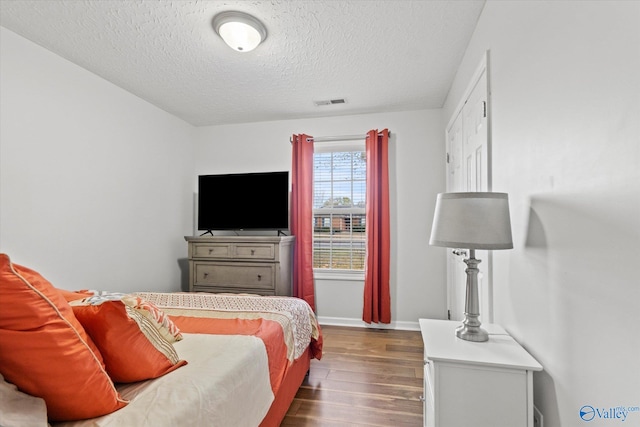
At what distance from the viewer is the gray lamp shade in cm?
118

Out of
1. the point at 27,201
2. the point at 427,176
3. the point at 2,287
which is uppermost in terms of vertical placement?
the point at 427,176

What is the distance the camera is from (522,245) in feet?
4.34

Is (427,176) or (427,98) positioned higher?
(427,98)

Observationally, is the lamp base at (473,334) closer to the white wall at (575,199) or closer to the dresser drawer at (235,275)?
the white wall at (575,199)

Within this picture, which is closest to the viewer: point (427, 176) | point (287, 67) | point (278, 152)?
point (287, 67)

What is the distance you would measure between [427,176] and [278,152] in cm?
189

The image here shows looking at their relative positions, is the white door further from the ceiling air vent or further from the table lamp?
the ceiling air vent

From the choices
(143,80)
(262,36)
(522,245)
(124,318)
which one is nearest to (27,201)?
(143,80)

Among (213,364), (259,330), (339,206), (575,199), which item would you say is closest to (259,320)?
(259,330)

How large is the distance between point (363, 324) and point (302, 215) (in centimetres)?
150

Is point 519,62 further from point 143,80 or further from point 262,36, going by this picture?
point 143,80

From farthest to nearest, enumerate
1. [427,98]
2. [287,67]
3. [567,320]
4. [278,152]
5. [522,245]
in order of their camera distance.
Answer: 1. [278,152]
2. [427,98]
3. [287,67]
4. [522,245]
5. [567,320]

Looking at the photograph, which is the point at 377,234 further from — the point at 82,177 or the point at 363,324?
the point at 82,177

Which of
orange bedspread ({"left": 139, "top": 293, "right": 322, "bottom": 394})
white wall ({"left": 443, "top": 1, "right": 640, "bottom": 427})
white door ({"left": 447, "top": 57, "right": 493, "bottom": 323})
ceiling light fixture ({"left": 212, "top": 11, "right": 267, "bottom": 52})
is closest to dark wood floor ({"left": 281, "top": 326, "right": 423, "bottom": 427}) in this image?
orange bedspread ({"left": 139, "top": 293, "right": 322, "bottom": 394})
